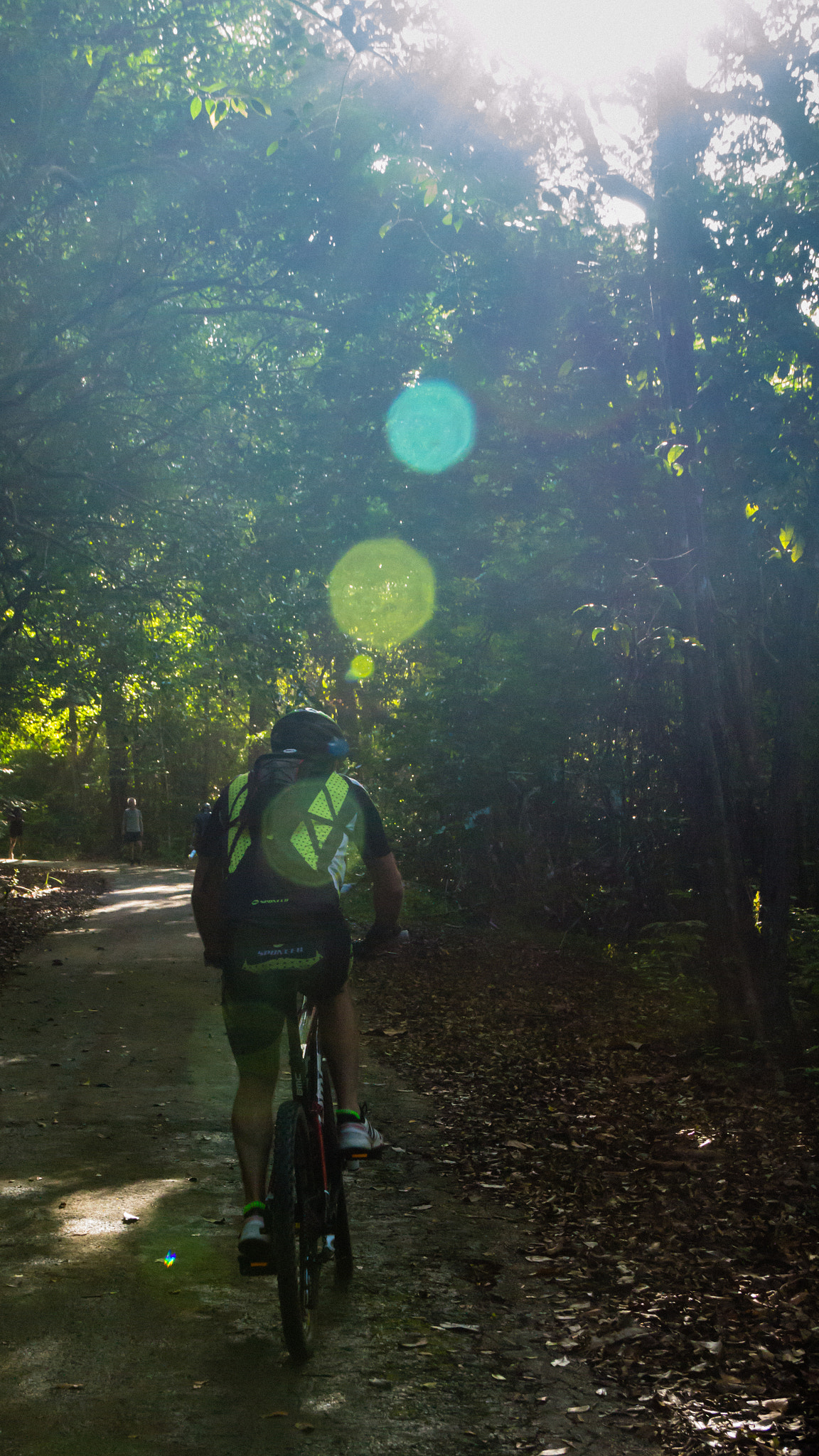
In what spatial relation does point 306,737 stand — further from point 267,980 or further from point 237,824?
point 267,980

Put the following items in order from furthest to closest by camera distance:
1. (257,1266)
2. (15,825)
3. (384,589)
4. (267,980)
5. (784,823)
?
(15,825) < (384,589) < (784,823) < (267,980) < (257,1266)

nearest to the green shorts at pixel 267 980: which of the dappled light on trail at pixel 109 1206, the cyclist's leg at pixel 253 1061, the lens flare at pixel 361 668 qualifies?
the cyclist's leg at pixel 253 1061

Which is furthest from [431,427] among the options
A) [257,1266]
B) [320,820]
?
[257,1266]

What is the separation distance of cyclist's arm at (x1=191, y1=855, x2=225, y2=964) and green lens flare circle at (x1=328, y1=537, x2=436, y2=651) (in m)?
8.72

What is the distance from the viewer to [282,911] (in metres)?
3.93

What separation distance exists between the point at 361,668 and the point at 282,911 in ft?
70.5

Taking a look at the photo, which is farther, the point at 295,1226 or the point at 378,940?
the point at 378,940

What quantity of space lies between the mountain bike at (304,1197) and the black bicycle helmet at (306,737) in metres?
0.91

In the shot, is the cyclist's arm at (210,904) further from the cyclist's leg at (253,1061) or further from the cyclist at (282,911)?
the cyclist's leg at (253,1061)

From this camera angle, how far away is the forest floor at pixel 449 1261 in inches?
136

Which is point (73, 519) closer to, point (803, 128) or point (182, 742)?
point (803, 128)

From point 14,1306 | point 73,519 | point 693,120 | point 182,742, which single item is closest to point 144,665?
point 73,519

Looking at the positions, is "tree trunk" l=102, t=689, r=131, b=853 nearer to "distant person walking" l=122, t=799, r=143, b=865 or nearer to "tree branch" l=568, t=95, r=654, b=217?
"distant person walking" l=122, t=799, r=143, b=865

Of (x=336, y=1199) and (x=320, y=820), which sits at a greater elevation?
(x=320, y=820)
